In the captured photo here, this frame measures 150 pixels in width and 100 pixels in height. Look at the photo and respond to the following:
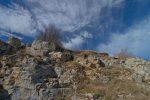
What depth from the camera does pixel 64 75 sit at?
37781 mm

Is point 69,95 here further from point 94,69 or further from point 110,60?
point 110,60

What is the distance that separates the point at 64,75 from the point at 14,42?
10343 mm

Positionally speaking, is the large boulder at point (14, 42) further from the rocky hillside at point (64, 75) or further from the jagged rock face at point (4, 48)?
the jagged rock face at point (4, 48)

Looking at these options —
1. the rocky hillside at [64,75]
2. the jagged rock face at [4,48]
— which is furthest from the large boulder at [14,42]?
the jagged rock face at [4,48]

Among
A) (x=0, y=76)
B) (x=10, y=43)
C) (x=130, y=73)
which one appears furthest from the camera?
(x=10, y=43)

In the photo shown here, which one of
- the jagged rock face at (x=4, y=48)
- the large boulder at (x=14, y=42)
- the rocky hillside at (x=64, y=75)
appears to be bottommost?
the rocky hillside at (x=64, y=75)

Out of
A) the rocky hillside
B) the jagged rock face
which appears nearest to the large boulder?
the rocky hillside

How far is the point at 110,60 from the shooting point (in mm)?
43688

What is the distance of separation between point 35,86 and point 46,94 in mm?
1501

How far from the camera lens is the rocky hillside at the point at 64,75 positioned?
34.6 meters

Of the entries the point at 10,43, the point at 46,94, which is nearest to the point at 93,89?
the point at 46,94

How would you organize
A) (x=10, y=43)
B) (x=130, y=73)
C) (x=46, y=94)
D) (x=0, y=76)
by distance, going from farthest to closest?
1. (x=10, y=43)
2. (x=130, y=73)
3. (x=0, y=76)
4. (x=46, y=94)

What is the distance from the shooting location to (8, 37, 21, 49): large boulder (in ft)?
143

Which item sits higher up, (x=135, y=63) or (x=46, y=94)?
(x=135, y=63)
